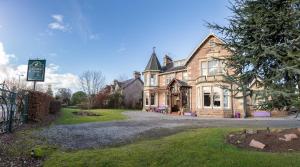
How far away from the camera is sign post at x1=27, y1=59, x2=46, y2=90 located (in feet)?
67.8

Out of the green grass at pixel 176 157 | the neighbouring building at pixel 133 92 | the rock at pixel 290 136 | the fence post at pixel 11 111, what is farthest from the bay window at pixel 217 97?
the neighbouring building at pixel 133 92

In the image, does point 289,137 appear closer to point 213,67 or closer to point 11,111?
point 11,111

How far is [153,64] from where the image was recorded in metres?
40.4

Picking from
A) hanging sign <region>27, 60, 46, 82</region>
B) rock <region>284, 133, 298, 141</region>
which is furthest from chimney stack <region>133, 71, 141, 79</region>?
rock <region>284, 133, 298, 141</region>

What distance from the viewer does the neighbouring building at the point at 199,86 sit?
27047 mm

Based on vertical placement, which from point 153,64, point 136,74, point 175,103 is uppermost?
point 136,74

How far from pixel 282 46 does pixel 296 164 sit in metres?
2.88

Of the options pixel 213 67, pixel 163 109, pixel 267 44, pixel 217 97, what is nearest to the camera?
pixel 267 44

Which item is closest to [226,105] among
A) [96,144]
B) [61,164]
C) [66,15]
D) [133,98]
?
[66,15]

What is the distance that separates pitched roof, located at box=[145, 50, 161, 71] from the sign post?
21.2 m

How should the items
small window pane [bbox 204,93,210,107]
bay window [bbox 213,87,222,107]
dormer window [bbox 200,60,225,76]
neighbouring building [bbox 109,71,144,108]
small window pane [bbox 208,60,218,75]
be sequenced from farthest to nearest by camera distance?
1. neighbouring building [bbox 109,71,144,108]
2. small window pane [bbox 204,93,210,107]
3. small window pane [bbox 208,60,218,75]
4. dormer window [bbox 200,60,225,76]
5. bay window [bbox 213,87,222,107]

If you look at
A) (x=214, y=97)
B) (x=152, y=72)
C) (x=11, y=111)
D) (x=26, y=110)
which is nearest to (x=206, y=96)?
(x=214, y=97)

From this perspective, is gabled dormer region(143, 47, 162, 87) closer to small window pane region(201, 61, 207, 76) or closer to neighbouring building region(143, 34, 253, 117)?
neighbouring building region(143, 34, 253, 117)

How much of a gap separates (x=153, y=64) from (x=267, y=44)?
3348 cm
